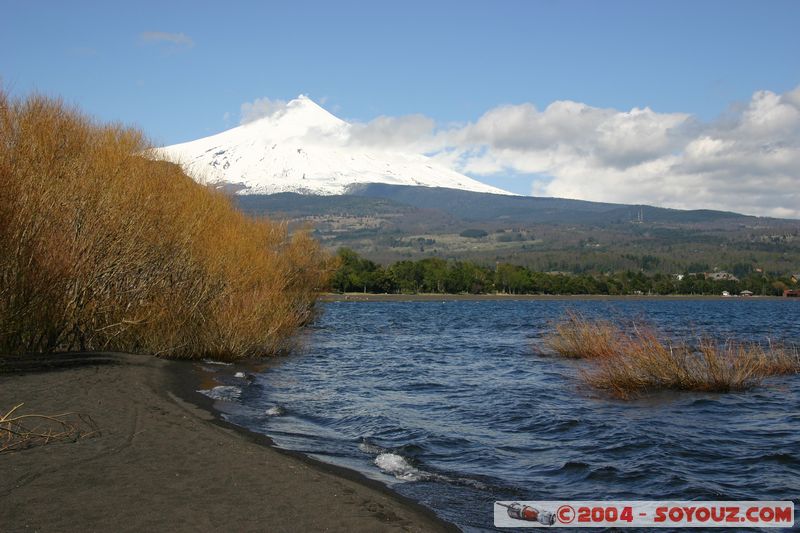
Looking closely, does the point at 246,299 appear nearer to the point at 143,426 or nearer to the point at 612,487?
the point at 143,426

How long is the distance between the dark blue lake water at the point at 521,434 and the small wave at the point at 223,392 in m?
0.09

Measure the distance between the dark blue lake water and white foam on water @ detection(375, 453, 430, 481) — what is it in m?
0.03

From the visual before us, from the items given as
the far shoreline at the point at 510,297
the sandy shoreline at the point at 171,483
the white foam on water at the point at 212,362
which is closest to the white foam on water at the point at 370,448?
the sandy shoreline at the point at 171,483

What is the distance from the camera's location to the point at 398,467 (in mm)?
12625

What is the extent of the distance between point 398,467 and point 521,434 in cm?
439

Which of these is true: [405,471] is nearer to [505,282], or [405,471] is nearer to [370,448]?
[370,448]

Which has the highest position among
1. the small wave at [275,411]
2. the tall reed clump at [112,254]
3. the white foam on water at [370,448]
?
the tall reed clump at [112,254]

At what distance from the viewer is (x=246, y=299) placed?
27.1 m

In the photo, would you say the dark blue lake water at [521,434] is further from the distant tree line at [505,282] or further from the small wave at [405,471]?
the distant tree line at [505,282]

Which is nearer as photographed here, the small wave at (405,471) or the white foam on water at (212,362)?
the small wave at (405,471)

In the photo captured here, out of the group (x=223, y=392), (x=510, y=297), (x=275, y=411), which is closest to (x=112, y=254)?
(x=223, y=392)

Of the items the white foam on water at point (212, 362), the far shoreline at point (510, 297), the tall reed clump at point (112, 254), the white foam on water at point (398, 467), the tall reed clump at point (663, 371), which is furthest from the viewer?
the far shoreline at point (510, 297)

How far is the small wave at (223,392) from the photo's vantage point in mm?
18828

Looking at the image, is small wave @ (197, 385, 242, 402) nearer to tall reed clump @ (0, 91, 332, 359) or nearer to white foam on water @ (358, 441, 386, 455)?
tall reed clump @ (0, 91, 332, 359)
